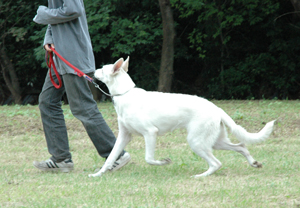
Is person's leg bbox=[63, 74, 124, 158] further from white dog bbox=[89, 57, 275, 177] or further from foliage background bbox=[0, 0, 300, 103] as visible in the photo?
foliage background bbox=[0, 0, 300, 103]

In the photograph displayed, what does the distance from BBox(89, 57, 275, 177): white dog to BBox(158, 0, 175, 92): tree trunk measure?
988cm

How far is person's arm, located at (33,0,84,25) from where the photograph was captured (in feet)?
14.4

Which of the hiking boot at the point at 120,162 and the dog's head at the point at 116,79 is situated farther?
the hiking boot at the point at 120,162

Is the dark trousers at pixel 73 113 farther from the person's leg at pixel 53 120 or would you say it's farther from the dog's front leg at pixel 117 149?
the dog's front leg at pixel 117 149

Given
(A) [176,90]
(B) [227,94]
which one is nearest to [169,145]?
(B) [227,94]

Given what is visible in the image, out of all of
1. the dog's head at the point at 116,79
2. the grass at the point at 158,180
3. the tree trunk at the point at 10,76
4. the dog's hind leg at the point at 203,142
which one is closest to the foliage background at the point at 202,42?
the tree trunk at the point at 10,76

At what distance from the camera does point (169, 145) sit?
22.6ft

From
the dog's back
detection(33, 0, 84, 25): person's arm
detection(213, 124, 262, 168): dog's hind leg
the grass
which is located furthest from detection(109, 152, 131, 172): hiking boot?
detection(33, 0, 84, 25): person's arm

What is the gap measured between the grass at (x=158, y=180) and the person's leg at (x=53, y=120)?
0.97 ft

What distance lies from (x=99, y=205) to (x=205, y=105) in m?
1.69

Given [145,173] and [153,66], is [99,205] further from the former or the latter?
[153,66]

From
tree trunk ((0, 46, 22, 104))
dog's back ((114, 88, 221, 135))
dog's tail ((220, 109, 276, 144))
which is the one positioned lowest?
tree trunk ((0, 46, 22, 104))

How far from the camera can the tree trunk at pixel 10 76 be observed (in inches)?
722

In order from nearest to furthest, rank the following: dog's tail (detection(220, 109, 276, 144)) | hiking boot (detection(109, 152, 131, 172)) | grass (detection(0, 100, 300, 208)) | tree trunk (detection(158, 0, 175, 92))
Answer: grass (detection(0, 100, 300, 208)) → dog's tail (detection(220, 109, 276, 144)) → hiking boot (detection(109, 152, 131, 172)) → tree trunk (detection(158, 0, 175, 92))
